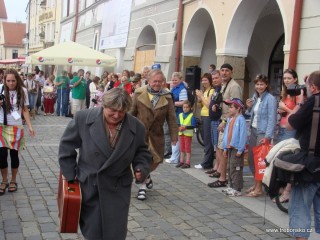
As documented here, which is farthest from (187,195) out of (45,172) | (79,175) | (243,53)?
(243,53)

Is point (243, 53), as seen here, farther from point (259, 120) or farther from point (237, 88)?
point (259, 120)

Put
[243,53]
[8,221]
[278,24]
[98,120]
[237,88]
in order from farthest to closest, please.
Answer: [278,24]
[243,53]
[237,88]
[8,221]
[98,120]

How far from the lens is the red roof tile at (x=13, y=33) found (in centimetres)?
8575

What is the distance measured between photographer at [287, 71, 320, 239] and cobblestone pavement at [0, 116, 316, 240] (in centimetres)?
103

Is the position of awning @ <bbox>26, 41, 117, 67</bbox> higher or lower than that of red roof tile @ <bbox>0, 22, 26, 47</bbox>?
lower

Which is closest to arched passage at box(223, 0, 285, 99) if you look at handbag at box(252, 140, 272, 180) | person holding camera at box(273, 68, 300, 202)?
person holding camera at box(273, 68, 300, 202)

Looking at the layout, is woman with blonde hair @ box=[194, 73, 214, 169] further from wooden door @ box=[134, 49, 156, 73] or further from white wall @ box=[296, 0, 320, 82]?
wooden door @ box=[134, 49, 156, 73]

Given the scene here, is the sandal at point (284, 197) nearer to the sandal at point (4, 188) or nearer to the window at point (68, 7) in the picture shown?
the sandal at point (4, 188)

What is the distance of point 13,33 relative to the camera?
8806 cm

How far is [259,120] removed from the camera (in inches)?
254

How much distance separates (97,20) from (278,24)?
43.1 feet

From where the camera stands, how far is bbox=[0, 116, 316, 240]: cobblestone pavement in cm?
489

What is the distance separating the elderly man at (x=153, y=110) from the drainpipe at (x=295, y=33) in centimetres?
313

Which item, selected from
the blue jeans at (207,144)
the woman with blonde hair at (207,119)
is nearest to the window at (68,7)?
the woman with blonde hair at (207,119)
